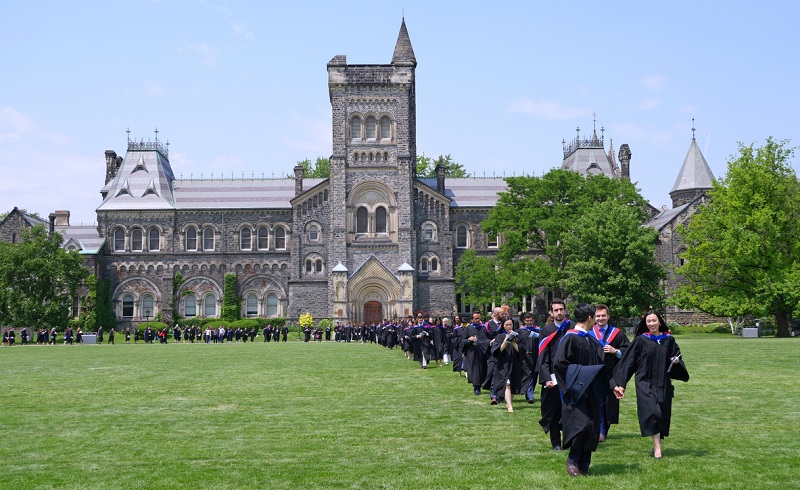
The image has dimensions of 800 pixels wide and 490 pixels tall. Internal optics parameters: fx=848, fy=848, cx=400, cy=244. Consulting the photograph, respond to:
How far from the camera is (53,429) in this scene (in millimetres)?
13008

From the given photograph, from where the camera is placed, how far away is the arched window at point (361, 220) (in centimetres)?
6556

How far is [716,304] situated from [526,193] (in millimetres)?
15314

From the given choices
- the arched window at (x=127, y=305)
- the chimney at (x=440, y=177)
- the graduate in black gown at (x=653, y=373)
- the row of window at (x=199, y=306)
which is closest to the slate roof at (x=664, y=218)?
the chimney at (x=440, y=177)

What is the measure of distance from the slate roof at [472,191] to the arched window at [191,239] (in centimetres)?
1961

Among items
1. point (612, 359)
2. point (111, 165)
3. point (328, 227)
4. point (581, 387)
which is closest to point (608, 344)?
point (612, 359)

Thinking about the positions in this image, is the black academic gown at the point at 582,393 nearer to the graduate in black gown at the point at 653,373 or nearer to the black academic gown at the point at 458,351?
the graduate in black gown at the point at 653,373

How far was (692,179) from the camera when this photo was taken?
239 ft

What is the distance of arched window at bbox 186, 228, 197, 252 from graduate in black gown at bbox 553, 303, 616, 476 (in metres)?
63.2

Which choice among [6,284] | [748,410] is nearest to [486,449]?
[748,410]

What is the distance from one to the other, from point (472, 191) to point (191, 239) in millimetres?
24267

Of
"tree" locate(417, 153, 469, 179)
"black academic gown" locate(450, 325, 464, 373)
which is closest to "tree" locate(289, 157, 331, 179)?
"tree" locate(417, 153, 469, 179)

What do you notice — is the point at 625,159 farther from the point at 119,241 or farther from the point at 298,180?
the point at 119,241

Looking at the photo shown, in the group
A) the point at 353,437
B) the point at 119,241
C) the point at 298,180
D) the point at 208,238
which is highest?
the point at 298,180

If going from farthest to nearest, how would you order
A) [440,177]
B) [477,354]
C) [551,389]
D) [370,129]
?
[440,177], [370,129], [477,354], [551,389]
